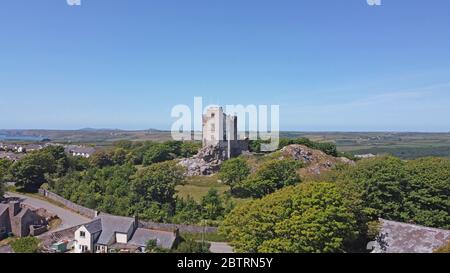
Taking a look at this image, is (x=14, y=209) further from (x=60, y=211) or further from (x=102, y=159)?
(x=102, y=159)

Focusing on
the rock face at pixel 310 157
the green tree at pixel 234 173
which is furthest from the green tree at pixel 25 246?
the rock face at pixel 310 157

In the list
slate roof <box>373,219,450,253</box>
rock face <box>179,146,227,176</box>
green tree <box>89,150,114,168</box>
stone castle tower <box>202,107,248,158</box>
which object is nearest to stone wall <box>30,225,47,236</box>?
rock face <box>179,146,227,176</box>

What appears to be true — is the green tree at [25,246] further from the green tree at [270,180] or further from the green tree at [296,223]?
the green tree at [270,180]

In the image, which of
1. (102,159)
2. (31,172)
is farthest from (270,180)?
(102,159)

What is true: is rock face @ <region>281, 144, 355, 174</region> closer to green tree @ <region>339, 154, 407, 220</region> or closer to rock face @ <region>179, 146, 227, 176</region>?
rock face @ <region>179, 146, 227, 176</region>
